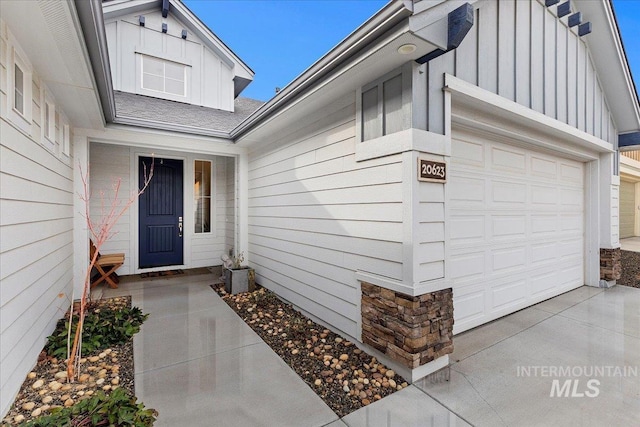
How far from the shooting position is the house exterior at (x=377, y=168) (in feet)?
7.36

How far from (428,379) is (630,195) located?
15.6 m

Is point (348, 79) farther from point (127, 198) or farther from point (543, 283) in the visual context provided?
point (127, 198)

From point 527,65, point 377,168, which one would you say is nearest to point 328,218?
point 377,168

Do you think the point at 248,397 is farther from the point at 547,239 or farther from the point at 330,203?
the point at 547,239

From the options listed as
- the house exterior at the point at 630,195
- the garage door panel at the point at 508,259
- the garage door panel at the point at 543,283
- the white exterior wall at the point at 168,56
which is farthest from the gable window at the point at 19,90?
the house exterior at the point at 630,195

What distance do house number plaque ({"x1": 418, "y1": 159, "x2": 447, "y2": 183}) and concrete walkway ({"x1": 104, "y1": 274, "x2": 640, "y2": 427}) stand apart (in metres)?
1.62

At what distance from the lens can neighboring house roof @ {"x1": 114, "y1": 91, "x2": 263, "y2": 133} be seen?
→ 15.9 ft

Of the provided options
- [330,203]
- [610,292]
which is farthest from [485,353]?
[610,292]

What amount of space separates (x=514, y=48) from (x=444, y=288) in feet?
9.13

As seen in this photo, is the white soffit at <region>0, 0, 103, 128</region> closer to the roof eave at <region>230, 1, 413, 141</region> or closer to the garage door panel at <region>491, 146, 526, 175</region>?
the roof eave at <region>230, 1, 413, 141</region>

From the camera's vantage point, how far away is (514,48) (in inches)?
131

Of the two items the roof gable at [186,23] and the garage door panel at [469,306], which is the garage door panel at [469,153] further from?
the roof gable at [186,23]

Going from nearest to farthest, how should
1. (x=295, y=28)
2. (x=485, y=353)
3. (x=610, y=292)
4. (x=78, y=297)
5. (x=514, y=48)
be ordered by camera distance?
(x=485, y=353), (x=514, y=48), (x=78, y=297), (x=610, y=292), (x=295, y=28)

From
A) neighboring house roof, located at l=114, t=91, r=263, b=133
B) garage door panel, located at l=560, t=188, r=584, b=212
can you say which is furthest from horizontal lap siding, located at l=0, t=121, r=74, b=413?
garage door panel, located at l=560, t=188, r=584, b=212
